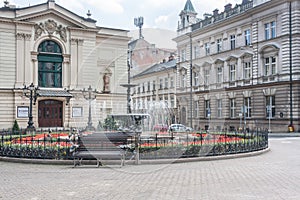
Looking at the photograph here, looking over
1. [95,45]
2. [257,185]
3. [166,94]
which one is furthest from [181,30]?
[257,185]

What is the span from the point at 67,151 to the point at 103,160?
167 centimetres

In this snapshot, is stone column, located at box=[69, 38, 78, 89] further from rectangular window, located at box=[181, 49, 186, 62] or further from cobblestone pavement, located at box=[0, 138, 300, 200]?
cobblestone pavement, located at box=[0, 138, 300, 200]

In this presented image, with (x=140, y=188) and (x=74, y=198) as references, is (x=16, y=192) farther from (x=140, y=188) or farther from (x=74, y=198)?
(x=140, y=188)

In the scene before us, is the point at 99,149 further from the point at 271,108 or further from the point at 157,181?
the point at 271,108

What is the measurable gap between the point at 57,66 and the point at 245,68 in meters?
23.3

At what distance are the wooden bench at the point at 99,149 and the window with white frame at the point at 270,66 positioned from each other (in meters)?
31.0

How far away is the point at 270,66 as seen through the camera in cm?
4262

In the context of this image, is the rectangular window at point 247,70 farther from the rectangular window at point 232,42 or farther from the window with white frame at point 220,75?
the window with white frame at point 220,75

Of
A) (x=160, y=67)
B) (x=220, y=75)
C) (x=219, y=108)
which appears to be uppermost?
(x=160, y=67)

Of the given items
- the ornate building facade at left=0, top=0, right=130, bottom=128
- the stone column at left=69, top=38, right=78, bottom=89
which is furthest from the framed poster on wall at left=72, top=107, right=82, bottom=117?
the stone column at left=69, top=38, right=78, bottom=89

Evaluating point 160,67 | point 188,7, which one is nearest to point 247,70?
point 188,7

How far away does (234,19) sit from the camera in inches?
1902

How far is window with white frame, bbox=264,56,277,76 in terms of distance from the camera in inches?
1663

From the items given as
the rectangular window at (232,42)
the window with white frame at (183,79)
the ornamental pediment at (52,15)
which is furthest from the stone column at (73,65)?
the rectangular window at (232,42)
